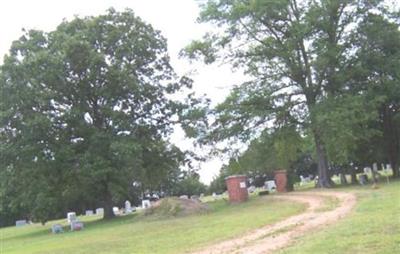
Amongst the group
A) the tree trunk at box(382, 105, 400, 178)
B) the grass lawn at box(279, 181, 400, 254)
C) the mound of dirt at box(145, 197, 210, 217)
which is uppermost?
the tree trunk at box(382, 105, 400, 178)

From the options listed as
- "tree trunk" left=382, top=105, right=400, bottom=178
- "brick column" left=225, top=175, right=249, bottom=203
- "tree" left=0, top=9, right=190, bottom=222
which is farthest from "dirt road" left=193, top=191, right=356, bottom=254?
"tree trunk" left=382, top=105, right=400, bottom=178

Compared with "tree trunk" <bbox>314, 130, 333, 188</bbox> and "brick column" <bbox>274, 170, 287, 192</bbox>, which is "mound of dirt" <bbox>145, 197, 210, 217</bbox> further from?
"brick column" <bbox>274, 170, 287, 192</bbox>

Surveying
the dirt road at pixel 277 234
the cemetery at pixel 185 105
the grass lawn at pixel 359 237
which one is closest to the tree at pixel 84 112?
the cemetery at pixel 185 105

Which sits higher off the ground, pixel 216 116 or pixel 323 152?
pixel 216 116

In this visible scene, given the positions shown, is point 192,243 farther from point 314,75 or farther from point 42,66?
point 314,75

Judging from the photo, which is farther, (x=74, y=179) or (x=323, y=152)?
(x=323, y=152)

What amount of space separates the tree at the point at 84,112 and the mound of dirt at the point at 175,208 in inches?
170

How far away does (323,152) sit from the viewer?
137 ft

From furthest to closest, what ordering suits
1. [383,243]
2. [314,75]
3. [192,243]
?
[314,75]
[192,243]
[383,243]

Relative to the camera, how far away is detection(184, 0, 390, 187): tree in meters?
40.0

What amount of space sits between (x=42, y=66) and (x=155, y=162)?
10.0m

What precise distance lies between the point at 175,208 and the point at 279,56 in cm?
1425

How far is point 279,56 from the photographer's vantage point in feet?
134

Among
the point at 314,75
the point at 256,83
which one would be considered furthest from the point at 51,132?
the point at 314,75
